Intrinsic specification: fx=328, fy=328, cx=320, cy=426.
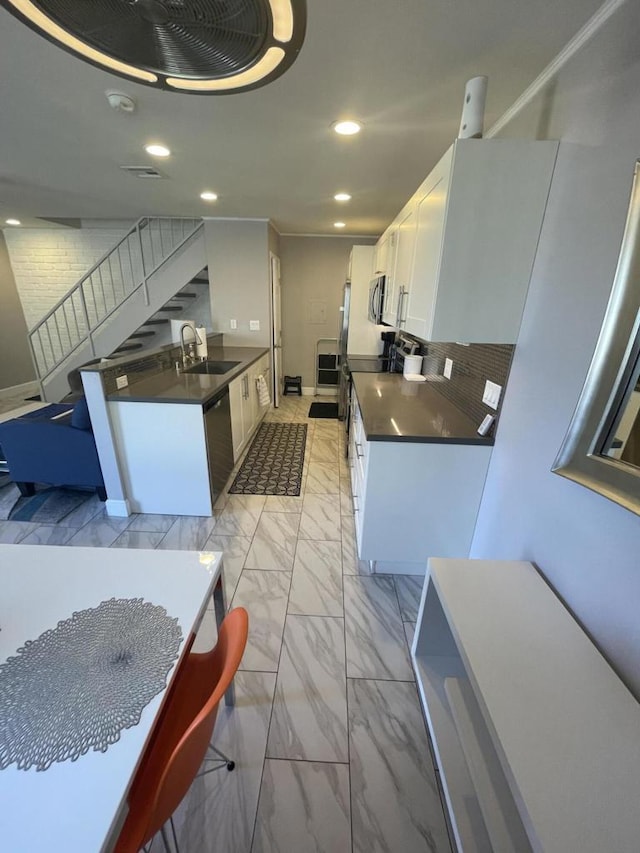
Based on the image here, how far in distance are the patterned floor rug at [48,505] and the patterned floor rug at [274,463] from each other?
1.22m

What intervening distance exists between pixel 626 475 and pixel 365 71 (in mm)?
1777

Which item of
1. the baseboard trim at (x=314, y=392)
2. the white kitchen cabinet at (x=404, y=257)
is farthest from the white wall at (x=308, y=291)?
the white kitchen cabinet at (x=404, y=257)

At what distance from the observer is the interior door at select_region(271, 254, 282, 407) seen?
4484 mm

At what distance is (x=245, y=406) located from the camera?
3414mm

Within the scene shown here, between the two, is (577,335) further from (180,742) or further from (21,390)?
(21,390)

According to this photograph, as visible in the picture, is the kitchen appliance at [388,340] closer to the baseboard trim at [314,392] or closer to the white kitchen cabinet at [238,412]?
the white kitchen cabinet at [238,412]

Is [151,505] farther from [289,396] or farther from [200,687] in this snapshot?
[289,396]

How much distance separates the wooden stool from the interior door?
34cm

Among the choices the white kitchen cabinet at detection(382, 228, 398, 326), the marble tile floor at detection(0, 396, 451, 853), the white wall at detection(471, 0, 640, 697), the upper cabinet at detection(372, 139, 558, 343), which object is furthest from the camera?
the white kitchen cabinet at detection(382, 228, 398, 326)

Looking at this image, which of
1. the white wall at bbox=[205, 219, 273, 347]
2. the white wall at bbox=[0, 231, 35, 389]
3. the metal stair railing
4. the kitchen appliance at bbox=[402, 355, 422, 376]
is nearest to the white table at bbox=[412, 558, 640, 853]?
the kitchen appliance at bbox=[402, 355, 422, 376]

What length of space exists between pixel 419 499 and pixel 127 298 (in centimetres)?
441

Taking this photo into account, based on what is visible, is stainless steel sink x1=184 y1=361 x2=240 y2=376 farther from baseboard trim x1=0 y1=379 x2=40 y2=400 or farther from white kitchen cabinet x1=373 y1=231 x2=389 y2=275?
baseboard trim x1=0 y1=379 x2=40 y2=400

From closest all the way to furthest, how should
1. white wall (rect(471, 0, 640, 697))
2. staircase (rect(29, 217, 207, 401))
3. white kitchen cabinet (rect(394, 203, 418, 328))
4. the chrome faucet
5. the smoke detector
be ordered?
white wall (rect(471, 0, 640, 697)), the smoke detector, white kitchen cabinet (rect(394, 203, 418, 328)), the chrome faucet, staircase (rect(29, 217, 207, 401))

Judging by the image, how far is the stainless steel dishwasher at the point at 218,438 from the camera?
238 cm
